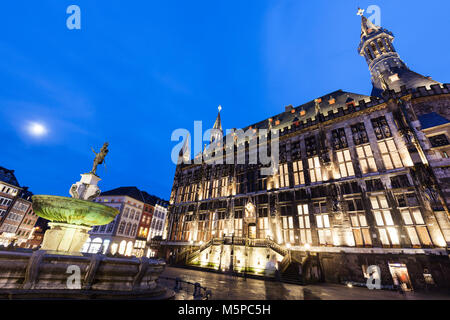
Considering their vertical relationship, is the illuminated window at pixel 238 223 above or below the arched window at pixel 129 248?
above

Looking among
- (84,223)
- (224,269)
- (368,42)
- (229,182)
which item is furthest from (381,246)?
(368,42)

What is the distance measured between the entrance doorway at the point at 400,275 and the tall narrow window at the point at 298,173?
9.82 metres

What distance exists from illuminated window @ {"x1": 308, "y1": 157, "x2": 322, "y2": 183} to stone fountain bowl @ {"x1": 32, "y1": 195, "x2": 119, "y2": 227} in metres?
19.4

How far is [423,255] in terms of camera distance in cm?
1385

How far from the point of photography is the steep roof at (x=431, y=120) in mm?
16298

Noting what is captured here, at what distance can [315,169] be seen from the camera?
69.1ft

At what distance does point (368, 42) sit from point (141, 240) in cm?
6373

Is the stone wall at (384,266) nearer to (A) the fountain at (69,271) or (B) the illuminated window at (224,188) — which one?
(B) the illuminated window at (224,188)

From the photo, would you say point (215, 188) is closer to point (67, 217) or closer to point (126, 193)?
point (67, 217)

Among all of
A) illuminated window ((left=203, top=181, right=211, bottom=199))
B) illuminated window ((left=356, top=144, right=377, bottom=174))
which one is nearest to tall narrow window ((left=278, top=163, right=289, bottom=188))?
illuminated window ((left=356, top=144, right=377, bottom=174))

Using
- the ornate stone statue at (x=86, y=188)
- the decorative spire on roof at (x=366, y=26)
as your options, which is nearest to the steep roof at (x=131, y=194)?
the ornate stone statue at (x=86, y=188)

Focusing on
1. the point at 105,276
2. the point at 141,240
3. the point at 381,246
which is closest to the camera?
the point at 105,276
